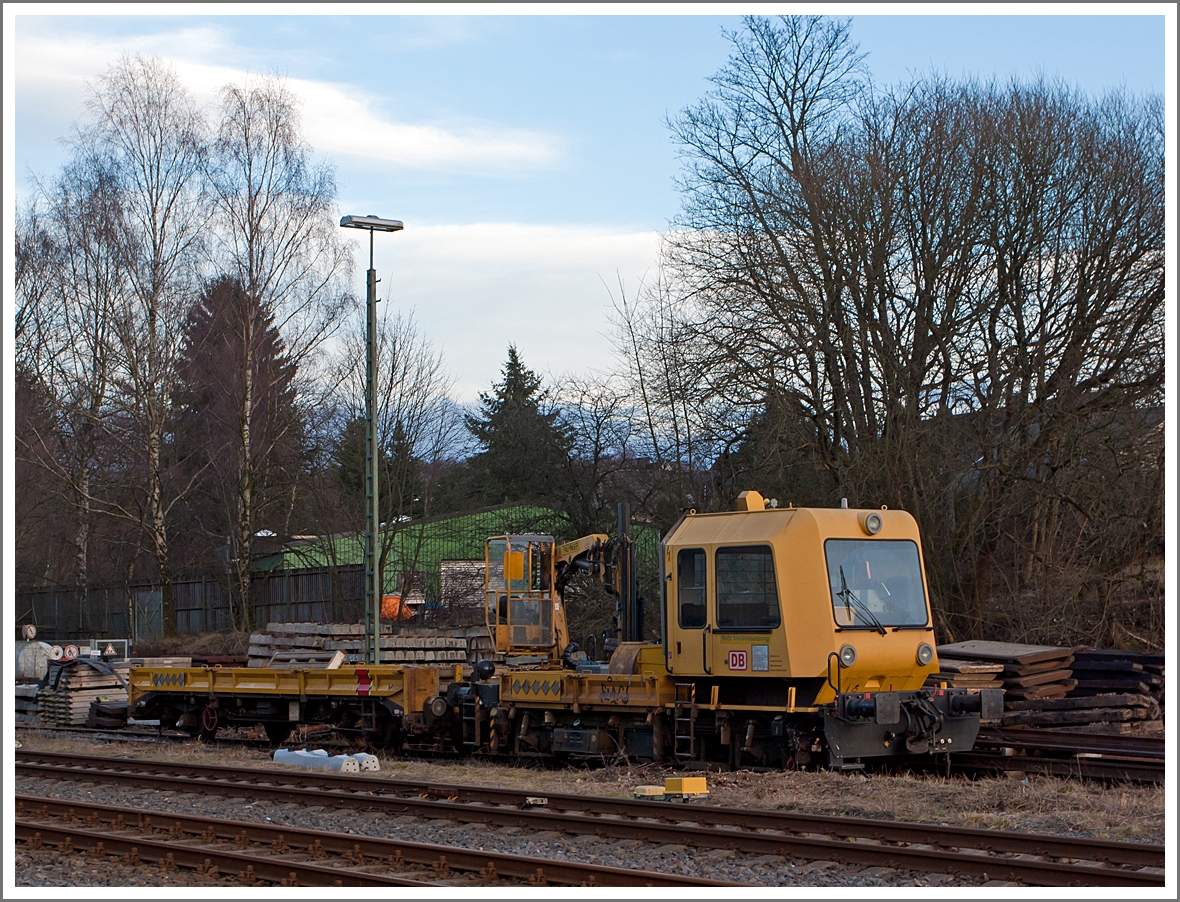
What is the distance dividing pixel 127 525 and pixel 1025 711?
29.0 meters

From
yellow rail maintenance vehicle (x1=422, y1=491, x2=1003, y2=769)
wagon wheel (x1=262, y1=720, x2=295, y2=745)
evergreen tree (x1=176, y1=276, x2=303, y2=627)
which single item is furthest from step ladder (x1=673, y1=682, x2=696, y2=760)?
evergreen tree (x1=176, y1=276, x2=303, y2=627)

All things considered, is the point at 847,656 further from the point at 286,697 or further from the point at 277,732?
the point at 277,732

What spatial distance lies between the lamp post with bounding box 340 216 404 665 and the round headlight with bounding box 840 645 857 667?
25.1ft

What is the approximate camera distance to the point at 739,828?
9156 mm

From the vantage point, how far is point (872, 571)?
39.7 ft

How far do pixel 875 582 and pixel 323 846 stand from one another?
19.6 ft

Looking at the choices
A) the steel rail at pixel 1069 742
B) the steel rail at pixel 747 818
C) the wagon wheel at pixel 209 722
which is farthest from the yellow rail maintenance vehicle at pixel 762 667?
the wagon wheel at pixel 209 722

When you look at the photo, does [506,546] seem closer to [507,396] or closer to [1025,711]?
[1025,711]

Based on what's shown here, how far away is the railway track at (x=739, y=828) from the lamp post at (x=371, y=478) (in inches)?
181

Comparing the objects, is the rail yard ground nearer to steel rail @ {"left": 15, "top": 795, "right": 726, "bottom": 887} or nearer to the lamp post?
steel rail @ {"left": 15, "top": 795, "right": 726, "bottom": 887}

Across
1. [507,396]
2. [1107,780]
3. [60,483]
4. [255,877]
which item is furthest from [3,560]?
[507,396]

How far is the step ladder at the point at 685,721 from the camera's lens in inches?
483

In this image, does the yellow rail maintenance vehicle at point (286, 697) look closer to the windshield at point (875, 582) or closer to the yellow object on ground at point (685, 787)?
the yellow object on ground at point (685, 787)

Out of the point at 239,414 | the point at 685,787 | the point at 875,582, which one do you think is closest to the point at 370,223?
the point at 875,582
